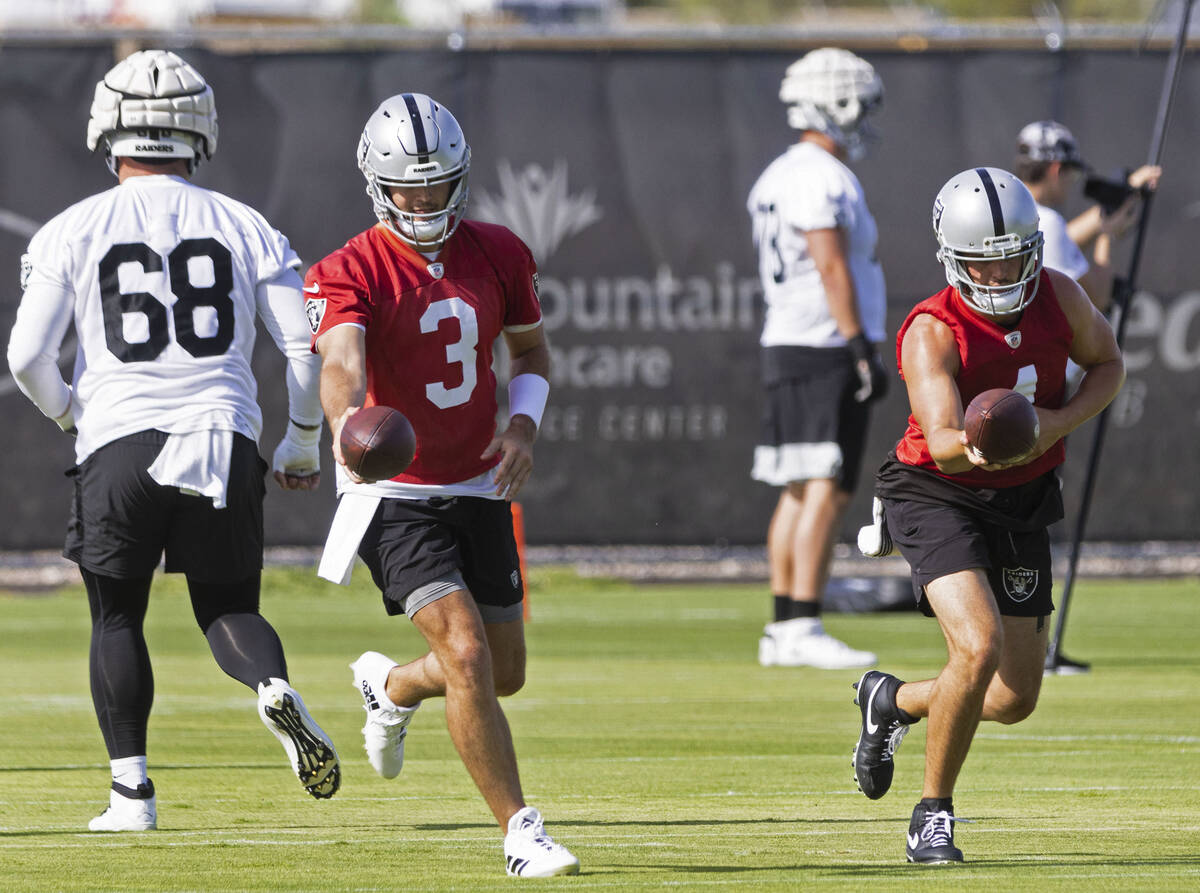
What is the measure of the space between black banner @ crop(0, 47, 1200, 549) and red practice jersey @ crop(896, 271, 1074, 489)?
7713 mm

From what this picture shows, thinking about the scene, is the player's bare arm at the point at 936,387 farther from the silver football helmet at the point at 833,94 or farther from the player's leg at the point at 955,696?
the silver football helmet at the point at 833,94

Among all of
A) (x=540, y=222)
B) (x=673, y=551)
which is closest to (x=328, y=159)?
(x=540, y=222)

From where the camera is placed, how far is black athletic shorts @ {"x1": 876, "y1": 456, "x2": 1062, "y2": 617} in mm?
5547

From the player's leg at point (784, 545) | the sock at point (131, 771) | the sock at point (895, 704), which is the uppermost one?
the sock at point (895, 704)

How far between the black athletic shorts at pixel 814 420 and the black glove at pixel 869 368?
204 mm

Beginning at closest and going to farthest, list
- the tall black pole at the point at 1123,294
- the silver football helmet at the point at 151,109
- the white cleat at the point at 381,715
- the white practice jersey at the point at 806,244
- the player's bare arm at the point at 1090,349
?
the player's bare arm at the point at 1090,349 → the silver football helmet at the point at 151,109 → the white cleat at the point at 381,715 → the tall black pole at the point at 1123,294 → the white practice jersey at the point at 806,244

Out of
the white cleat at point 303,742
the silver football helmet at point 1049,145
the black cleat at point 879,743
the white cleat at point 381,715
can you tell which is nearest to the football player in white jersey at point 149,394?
the white cleat at point 303,742

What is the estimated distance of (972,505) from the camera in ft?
18.4

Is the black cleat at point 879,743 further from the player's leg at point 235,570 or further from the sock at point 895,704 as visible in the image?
the player's leg at point 235,570

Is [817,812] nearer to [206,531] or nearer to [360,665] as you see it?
[360,665]

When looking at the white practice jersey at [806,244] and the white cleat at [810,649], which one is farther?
the white practice jersey at [806,244]

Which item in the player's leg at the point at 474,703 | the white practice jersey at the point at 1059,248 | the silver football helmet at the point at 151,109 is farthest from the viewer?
the white practice jersey at the point at 1059,248

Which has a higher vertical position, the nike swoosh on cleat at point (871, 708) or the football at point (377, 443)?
the football at point (377, 443)

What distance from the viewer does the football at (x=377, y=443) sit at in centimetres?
507
